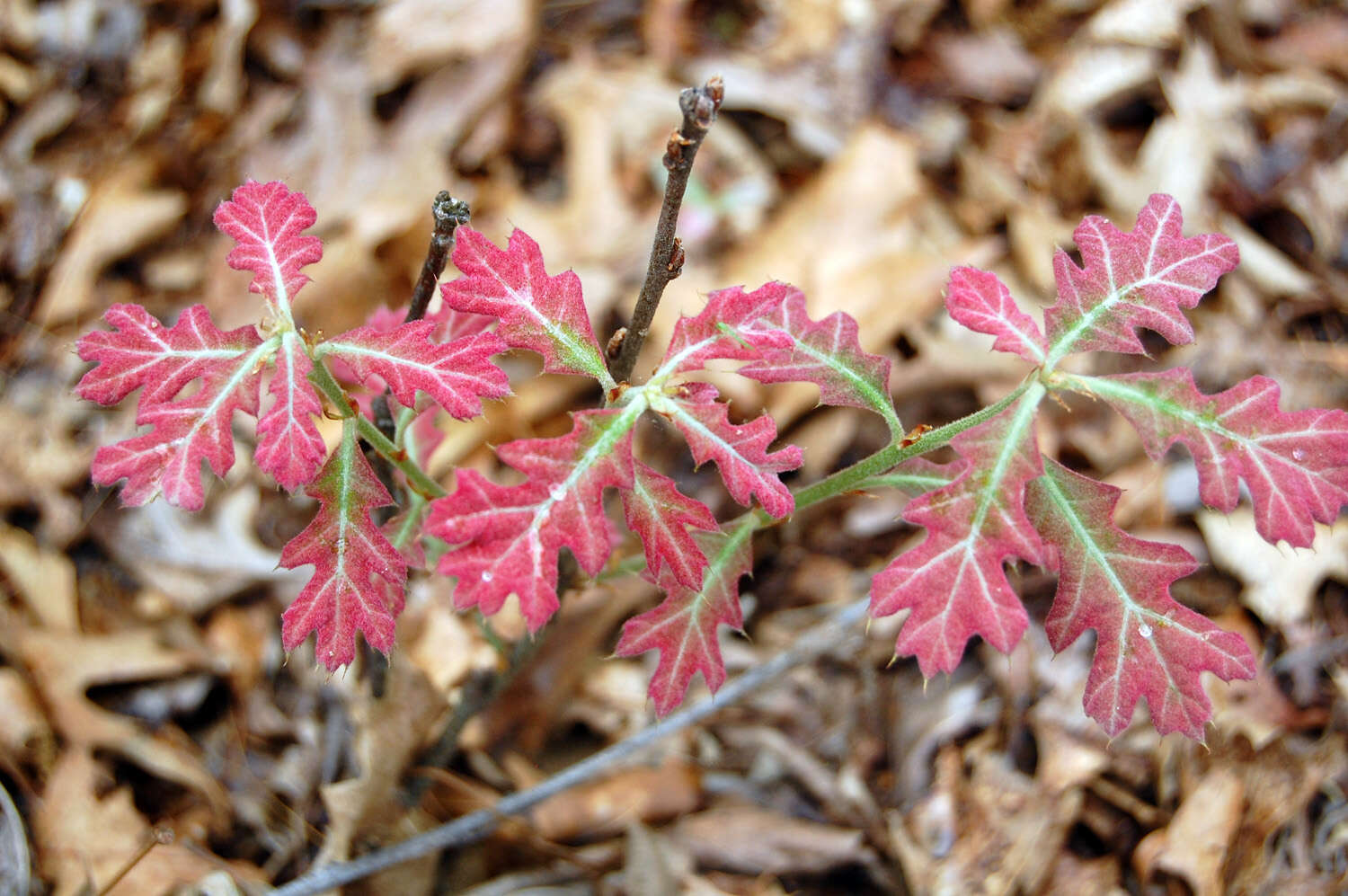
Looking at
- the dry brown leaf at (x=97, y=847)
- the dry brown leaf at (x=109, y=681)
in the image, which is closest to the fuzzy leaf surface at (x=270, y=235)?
the dry brown leaf at (x=97, y=847)

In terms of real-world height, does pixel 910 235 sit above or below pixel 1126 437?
above

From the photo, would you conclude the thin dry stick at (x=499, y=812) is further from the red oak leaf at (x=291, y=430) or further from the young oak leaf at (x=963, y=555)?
the red oak leaf at (x=291, y=430)

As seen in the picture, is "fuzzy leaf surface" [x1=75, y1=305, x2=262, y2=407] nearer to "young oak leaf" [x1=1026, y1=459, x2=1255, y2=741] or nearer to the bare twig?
the bare twig

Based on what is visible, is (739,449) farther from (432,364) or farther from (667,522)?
(432,364)

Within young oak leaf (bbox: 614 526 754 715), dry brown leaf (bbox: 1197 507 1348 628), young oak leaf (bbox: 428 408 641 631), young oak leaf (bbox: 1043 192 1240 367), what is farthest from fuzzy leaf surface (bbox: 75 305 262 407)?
dry brown leaf (bbox: 1197 507 1348 628)

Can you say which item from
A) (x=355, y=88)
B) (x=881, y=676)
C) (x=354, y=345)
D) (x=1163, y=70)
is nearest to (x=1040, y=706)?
(x=881, y=676)

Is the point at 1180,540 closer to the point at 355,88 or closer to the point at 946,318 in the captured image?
the point at 946,318

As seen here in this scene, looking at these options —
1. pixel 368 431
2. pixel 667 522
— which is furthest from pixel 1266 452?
pixel 368 431
